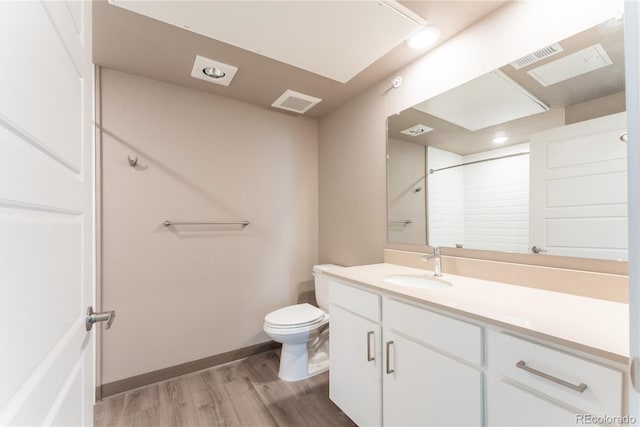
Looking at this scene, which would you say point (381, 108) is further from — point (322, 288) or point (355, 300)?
point (322, 288)

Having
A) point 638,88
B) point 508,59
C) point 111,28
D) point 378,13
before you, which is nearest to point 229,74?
point 111,28

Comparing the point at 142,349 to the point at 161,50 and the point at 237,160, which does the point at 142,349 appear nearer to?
the point at 237,160

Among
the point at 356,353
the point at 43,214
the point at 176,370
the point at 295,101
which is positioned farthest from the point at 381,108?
the point at 176,370

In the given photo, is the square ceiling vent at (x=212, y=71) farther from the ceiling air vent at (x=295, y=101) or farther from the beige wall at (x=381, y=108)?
the beige wall at (x=381, y=108)

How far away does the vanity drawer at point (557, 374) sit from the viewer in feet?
2.18

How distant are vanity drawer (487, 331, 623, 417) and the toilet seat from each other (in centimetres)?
128

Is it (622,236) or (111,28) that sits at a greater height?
(111,28)

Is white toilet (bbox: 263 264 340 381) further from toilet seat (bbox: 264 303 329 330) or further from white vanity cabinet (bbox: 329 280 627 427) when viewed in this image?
white vanity cabinet (bbox: 329 280 627 427)

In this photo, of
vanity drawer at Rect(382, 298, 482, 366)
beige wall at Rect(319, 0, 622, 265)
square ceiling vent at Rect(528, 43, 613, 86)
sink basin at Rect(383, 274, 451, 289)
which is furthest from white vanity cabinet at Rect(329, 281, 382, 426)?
square ceiling vent at Rect(528, 43, 613, 86)

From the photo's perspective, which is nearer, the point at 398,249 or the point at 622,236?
the point at 622,236

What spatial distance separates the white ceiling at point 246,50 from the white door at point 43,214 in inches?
31.1

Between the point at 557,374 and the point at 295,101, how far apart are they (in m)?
2.28

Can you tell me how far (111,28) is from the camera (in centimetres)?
147

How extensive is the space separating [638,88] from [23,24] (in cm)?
97
